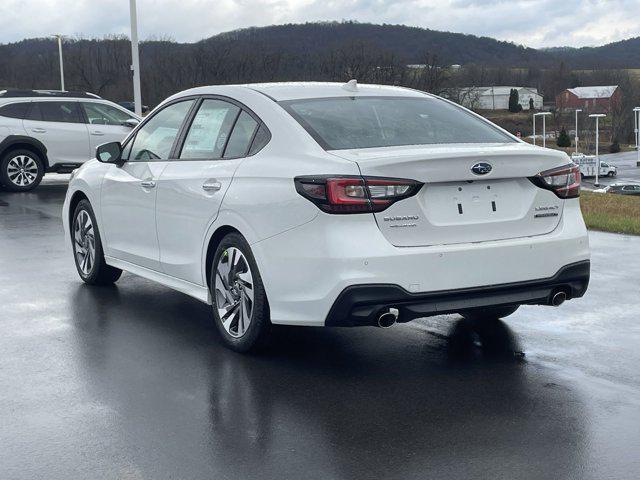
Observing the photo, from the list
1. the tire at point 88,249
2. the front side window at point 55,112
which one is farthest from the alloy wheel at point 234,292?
the front side window at point 55,112

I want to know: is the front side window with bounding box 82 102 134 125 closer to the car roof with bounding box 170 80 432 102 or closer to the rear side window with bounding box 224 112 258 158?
the car roof with bounding box 170 80 432 102

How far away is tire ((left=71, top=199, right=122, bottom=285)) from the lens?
8.26 m

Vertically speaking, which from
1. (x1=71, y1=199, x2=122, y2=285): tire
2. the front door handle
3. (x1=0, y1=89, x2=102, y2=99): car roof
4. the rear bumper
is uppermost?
(x1=0, y1=89, x2=102, y2=99): car roof

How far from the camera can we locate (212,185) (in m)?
6.17

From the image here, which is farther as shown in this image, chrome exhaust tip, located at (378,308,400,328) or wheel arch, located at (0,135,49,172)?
wheel arch, located at (0,135,49,172)

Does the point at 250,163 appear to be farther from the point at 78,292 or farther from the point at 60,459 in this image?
the point at 78,292

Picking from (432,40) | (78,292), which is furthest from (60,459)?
(432,40)

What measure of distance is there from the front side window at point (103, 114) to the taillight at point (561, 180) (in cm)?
1477

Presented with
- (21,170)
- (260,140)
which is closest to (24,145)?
(21,170)

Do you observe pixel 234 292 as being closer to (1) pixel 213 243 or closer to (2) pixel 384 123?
(1) pixel 213 243

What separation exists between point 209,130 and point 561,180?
92.0 inches

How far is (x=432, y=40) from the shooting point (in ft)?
582

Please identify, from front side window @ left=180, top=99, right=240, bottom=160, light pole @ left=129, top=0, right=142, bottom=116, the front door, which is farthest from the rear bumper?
light pole @ left=129, top=0, right=142, bottom=116

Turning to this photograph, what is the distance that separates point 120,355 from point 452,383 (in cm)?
207
